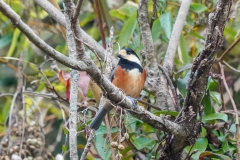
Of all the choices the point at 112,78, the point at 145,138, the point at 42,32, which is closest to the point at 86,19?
the point at 42,32

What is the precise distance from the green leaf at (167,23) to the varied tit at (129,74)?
6.2 inches

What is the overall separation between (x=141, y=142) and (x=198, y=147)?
A: 0.20m

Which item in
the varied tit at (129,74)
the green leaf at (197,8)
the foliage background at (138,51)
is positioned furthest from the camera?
the green leaf at (197,8)

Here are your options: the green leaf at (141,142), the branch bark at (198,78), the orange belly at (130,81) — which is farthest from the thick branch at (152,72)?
the branch bark at (198,78)

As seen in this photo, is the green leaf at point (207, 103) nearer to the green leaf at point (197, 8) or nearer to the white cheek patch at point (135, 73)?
the white cheek patch at point (135, 73)

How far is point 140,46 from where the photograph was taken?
220cm

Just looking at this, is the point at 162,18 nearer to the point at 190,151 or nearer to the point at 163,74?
the point at 163,74

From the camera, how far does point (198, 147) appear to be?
1.70 meters

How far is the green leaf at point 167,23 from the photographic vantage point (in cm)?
195

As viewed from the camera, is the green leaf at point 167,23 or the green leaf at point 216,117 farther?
the green leaf at point 167,23

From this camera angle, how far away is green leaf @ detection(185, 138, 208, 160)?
66.7 inches

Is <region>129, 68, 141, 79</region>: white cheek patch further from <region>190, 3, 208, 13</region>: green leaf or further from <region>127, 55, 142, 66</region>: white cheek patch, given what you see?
<region>190, 3, 208, 13</region>: green leaf

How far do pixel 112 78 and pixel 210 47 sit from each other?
0.70 m

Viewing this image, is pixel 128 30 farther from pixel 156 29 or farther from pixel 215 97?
pixel 215 97
